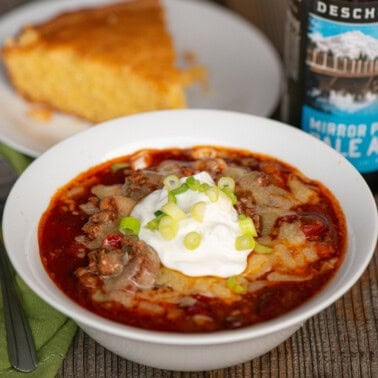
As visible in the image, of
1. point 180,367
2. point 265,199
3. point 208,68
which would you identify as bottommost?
point 208,68

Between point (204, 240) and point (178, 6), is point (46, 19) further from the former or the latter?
point (204, 240)

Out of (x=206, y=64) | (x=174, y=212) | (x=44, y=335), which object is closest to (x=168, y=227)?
(x=174, y=212)

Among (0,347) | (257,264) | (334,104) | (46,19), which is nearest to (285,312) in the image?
(257,264)

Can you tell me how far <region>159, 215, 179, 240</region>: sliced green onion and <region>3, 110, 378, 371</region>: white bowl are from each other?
1.01 feet

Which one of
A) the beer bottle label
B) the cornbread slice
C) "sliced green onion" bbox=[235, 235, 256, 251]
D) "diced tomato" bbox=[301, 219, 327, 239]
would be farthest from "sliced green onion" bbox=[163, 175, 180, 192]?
the cornbread slice

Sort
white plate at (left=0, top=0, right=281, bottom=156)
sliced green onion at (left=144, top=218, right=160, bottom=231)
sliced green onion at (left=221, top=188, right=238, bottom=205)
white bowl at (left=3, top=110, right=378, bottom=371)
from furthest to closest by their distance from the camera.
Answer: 1. white plate at (left=0, top=0, right=281, bottom=156)
2. sliced green onion at (left=221, top=188, right=238, bottom=205)
3. sliced green onion at (left=144, top=218, right=160, bottom=231)
4. white bowl at (left=3, top=110, right=378, bottom=371)

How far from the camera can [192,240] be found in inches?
91.8

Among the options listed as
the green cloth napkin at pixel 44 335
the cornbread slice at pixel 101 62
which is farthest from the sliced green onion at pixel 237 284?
the cornbread slice at pixel 101 62

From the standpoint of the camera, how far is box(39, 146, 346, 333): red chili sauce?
2.30 meters

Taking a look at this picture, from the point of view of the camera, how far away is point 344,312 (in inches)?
109

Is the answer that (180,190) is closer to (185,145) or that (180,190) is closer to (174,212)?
(174,212)

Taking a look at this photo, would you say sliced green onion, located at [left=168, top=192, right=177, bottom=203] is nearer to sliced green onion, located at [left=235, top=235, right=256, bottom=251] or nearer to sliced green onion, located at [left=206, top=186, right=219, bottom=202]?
sliced green onion, located at [left=206, top=186, right=219, bottom=202]

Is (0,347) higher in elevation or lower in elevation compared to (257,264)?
lower

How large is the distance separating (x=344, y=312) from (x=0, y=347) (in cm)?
113
